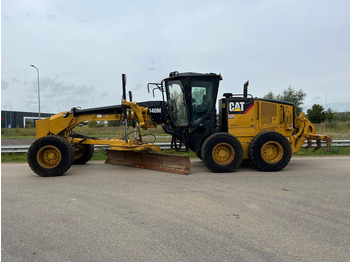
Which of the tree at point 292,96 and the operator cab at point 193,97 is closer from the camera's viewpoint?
the operator cab at point 193,97

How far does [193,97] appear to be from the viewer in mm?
8266

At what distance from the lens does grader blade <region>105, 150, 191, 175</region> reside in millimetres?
7684

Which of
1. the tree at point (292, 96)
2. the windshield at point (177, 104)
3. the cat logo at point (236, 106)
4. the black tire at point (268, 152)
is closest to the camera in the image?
the black tire at point (268, 152)

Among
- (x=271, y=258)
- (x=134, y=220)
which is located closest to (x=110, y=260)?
(x=134, y=220)

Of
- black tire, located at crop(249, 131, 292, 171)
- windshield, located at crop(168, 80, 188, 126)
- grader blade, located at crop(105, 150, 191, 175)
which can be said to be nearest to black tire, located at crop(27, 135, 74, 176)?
grader blade, located at crop(105, 150, 191, 175)

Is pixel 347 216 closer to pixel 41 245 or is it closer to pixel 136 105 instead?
pixel 41 245

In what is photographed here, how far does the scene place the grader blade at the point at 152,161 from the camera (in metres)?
7.68

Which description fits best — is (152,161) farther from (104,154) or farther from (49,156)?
(104,154)

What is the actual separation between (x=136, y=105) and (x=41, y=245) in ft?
18.5

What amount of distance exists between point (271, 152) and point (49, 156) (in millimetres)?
6293

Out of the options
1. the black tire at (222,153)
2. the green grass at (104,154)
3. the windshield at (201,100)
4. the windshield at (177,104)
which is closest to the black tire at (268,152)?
the black tire at (222,153)

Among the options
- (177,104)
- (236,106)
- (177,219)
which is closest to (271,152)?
(236,106)

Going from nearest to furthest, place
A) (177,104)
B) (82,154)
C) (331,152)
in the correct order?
(177,104) < (82,154) < (331,152)

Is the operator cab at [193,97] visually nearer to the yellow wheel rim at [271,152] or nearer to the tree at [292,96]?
the yellow wheel rim at [271,152]
